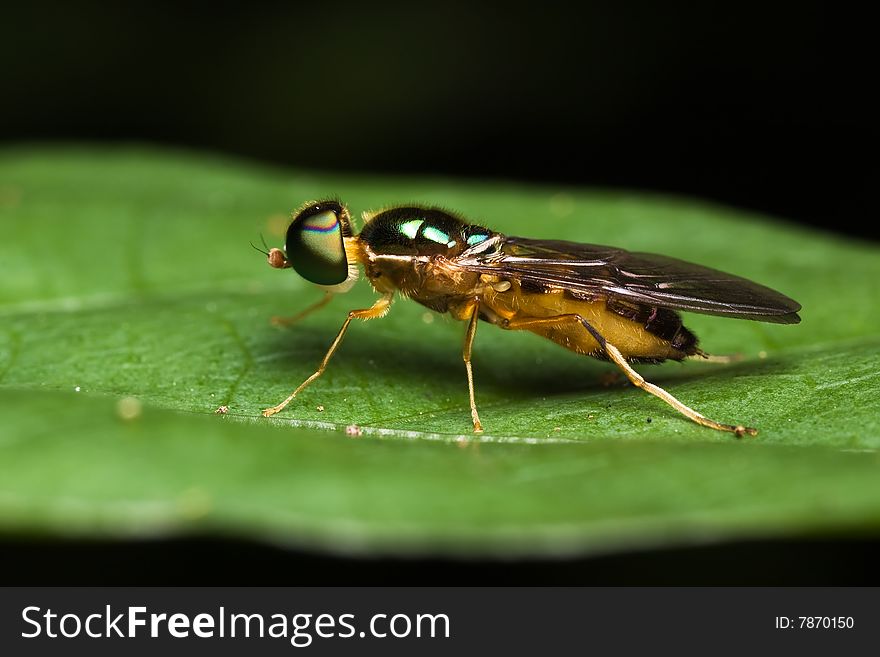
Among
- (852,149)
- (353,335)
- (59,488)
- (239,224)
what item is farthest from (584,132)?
(59,488)

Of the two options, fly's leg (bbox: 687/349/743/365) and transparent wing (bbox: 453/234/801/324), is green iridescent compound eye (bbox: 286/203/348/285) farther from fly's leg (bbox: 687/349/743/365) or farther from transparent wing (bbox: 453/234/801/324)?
fly's leg (bbox: 687/349/743/365)

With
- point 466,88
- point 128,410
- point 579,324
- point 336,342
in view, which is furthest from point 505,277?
point 466,88

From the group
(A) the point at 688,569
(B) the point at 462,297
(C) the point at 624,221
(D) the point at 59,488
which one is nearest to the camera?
(D) the point at 59,488

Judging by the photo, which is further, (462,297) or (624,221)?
(624,221)

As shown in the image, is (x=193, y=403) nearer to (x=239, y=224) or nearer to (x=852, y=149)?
(x=239, y=224)

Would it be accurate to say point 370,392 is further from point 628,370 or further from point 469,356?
point 628,370

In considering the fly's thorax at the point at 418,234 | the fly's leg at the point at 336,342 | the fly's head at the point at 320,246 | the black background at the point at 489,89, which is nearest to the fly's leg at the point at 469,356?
the fly's thorax at the point at 418,234

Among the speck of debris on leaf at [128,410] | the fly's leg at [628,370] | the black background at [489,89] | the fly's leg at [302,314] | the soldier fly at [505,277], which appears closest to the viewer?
the speck of debris on leaf at [128,410]

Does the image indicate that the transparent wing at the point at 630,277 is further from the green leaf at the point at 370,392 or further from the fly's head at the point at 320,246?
the fly's head at the point at 320,246
